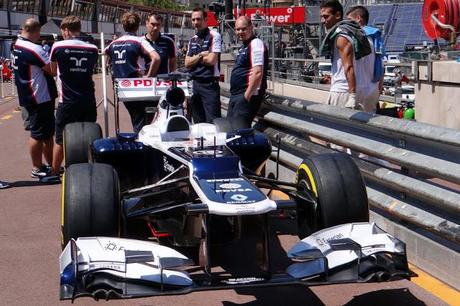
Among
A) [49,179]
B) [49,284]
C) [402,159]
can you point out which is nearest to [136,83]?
[49,179]

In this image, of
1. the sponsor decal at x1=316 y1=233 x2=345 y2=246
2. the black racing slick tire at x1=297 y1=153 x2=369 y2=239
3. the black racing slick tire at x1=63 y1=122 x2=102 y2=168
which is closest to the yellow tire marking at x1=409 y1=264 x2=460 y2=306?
the black racing slick tire at x1=297 y1=153 x2=369 y2=239

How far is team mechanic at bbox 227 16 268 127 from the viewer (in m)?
8.15

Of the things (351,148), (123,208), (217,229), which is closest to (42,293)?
(123,208)

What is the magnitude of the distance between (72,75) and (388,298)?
523 centimetres

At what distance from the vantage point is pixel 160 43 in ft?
30.3

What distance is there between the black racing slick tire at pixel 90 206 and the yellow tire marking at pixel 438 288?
2.10 m

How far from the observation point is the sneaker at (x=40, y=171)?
30.0 ft

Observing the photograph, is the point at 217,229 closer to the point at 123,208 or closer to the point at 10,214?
the point at 123,208

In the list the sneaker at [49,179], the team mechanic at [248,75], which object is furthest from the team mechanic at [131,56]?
the sneaker at [49,179]

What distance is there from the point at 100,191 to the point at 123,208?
0.46 meters

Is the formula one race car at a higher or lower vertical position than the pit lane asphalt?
higher

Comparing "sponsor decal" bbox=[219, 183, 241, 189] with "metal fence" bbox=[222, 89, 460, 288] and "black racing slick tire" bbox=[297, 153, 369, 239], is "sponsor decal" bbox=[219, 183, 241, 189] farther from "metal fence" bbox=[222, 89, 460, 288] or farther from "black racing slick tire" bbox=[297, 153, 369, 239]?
"metal fence" bbox=[222, 89, 460, 288]

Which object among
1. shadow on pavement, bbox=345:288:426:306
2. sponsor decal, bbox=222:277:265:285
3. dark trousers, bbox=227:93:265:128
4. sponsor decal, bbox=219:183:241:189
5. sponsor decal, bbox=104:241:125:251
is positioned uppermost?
dark trousers, bbox=227:93:265:128

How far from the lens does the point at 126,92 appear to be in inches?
317
